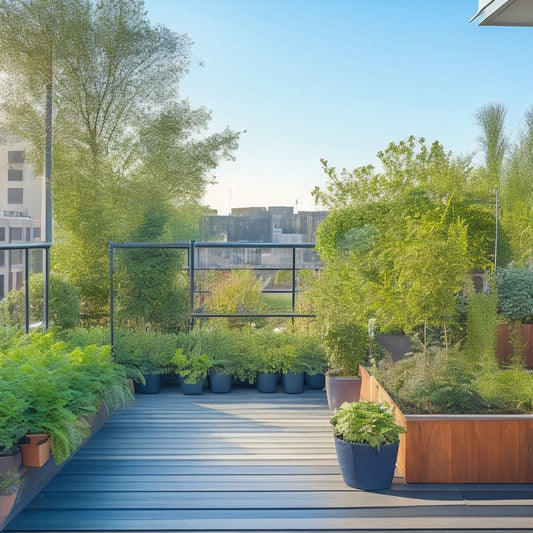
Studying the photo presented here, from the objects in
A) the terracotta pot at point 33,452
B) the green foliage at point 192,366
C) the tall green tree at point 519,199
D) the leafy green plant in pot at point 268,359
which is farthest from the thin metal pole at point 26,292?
the tall green tree at point 519,199

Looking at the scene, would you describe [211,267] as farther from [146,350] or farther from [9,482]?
[9,482]

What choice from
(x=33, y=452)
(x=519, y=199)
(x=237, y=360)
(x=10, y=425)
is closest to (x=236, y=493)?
(x=33, y=452)

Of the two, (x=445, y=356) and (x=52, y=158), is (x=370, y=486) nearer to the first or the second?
(x=445, y=356)

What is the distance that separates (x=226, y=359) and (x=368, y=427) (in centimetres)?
293

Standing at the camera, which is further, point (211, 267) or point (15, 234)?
point (15, 234)

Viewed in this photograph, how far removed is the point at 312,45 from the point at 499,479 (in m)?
9.60

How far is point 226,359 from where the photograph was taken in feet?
21.3

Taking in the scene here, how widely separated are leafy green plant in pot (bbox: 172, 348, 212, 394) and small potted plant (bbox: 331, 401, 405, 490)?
105 inches

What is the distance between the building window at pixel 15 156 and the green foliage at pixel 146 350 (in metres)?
5.28

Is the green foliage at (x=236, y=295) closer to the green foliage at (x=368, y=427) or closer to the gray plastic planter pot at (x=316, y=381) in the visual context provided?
the gray plastic planter pot at (x=316, y=381)

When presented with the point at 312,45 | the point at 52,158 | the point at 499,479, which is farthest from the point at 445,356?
the point at 312,45

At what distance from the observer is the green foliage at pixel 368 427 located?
12.1ft

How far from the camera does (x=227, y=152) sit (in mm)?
11633

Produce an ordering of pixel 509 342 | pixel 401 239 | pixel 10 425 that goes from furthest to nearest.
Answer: pixel 509 342
pixel 401 239
pixel 10 425
